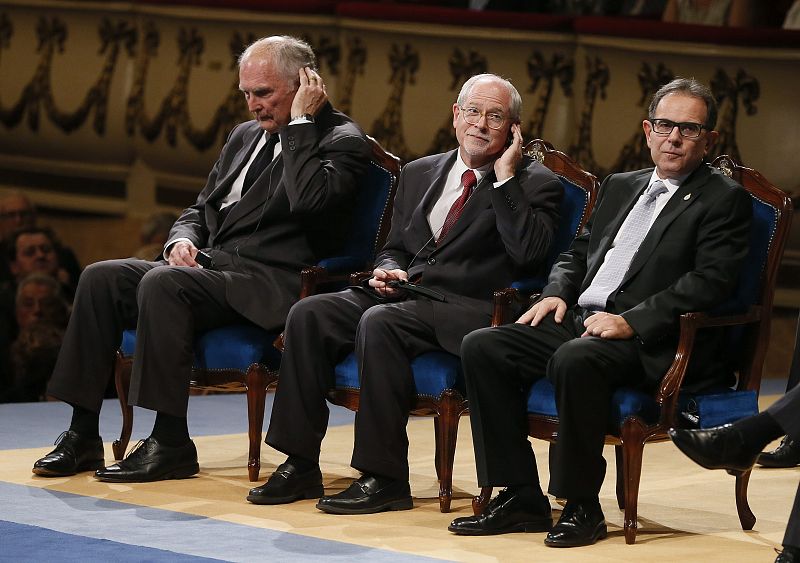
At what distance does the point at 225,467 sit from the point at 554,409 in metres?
1.43

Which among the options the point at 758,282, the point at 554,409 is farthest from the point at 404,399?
the point at 758,282

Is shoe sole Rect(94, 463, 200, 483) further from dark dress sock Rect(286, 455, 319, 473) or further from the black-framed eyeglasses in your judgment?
the black-framed eyeglasses

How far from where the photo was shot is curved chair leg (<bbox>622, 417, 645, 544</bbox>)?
421 cm

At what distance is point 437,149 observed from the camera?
8.40 m

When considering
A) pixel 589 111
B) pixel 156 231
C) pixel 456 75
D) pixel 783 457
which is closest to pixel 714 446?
pixel 783 457

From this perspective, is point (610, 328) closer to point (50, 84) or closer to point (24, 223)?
point (24, 223)

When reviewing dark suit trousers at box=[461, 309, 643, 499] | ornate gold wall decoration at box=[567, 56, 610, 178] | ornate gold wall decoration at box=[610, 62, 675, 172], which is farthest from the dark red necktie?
ornate gold wall decoration at box=[567, 56, 610, 178]

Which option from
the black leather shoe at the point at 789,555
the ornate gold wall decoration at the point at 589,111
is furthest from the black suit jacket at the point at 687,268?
the ornate gold wall decoration at the point at 589,111

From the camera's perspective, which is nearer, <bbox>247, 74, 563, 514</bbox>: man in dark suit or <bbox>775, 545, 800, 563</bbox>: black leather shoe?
<bbox>775, 545, 800, 563</bbox>: black leather shoe

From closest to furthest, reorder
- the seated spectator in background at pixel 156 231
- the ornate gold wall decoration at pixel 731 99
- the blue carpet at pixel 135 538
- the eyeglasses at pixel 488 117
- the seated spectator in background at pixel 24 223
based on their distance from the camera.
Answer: the blue carpet at pixel 135 538 → the eyeglasses at pixel 488 117 → the ornate gold wall decoration at pixel 731 99 → the seated spectator in background at pixel 24 223 → the seated spectator in background at pixel 156 231

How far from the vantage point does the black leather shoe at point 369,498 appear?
4.56 meters

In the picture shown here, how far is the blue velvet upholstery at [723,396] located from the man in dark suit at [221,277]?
3.54 ft

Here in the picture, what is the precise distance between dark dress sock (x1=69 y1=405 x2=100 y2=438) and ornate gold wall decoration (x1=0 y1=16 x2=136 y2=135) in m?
4.93

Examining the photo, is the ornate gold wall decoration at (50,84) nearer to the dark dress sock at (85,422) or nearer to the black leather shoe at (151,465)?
the dark dress sock at (85,422)
